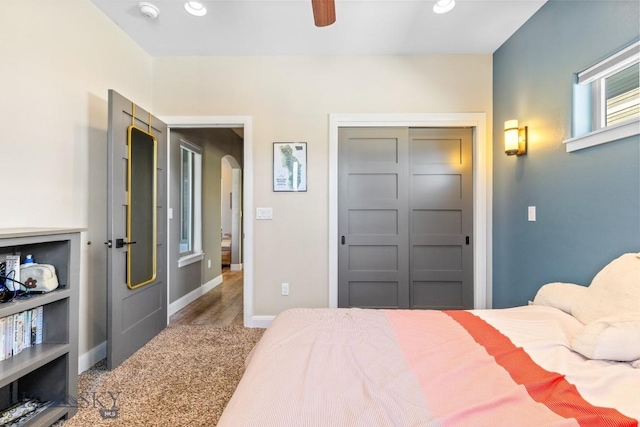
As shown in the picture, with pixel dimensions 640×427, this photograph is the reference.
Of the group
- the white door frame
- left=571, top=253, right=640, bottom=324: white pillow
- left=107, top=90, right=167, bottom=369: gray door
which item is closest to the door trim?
the white door frame

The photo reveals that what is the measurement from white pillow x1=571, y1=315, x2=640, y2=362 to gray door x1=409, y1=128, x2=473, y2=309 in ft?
6.32

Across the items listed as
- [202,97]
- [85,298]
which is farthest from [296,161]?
[85,298]

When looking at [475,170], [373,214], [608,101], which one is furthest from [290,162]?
[608,101]

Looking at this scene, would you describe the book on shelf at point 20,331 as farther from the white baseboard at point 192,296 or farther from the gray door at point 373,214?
the gray door at point 373,214

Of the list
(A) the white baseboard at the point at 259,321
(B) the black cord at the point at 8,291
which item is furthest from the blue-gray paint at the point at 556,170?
(B) the black cord at the point at 8,291

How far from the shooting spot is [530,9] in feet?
7.38

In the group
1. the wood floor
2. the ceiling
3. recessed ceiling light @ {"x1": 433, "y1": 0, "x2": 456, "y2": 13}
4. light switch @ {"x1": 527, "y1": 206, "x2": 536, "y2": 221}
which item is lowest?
the wood floor

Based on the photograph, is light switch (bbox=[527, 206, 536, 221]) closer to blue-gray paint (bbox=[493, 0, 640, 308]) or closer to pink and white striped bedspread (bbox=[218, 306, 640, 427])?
blue-gray paint (bbox=[493, 0, 640, 308])

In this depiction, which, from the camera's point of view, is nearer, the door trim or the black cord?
the black cord

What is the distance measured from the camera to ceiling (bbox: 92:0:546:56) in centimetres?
223

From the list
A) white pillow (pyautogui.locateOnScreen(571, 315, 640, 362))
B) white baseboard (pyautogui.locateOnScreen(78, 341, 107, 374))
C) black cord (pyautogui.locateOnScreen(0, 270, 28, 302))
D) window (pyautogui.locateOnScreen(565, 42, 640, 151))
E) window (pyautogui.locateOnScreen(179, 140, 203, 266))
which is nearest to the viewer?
white pillow (pyautogui.locateOnScreen(571, 315, 640, 362))

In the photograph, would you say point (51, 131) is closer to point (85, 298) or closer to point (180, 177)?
point (85, 298)

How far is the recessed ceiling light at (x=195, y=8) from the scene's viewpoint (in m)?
2.20

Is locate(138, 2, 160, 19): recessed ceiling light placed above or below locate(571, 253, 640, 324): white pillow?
above
